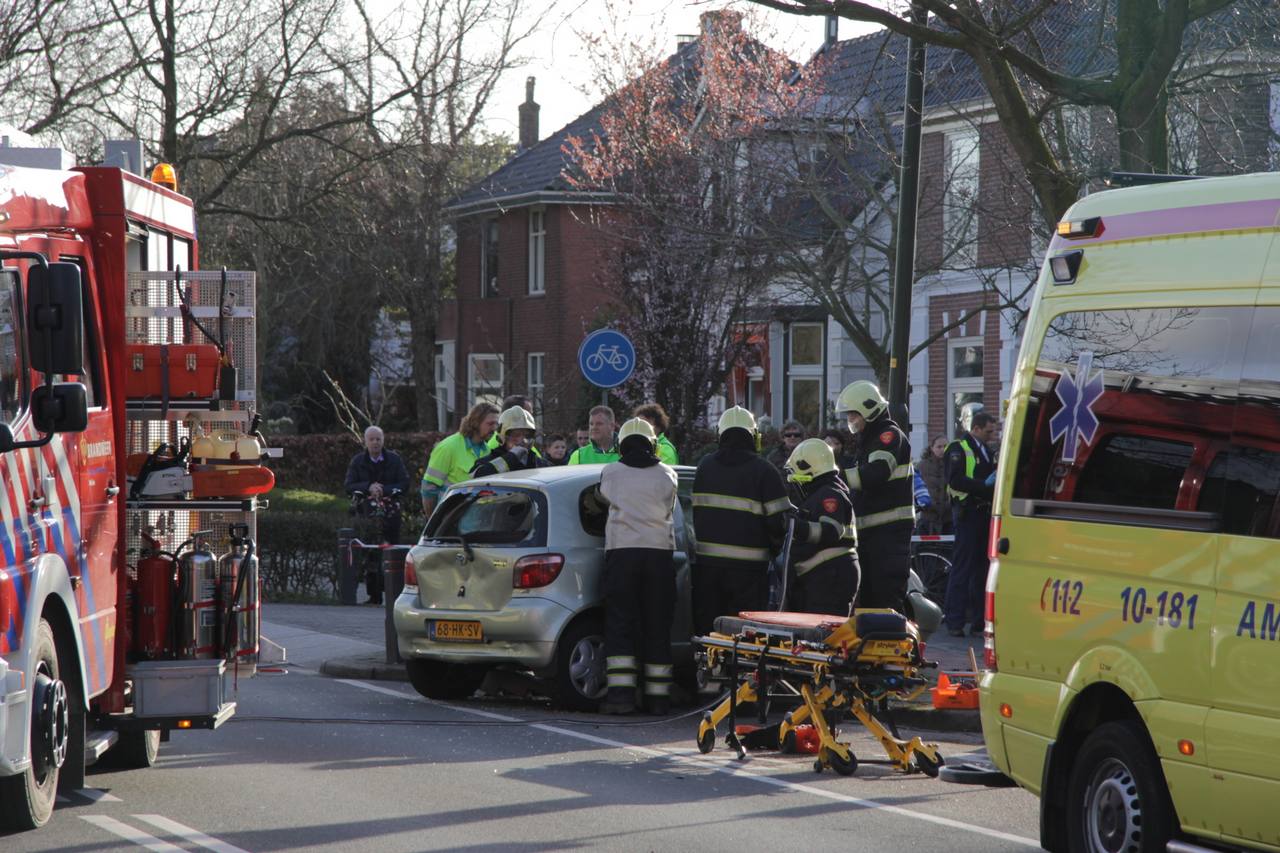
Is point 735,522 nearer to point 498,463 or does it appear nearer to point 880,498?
point 880,498

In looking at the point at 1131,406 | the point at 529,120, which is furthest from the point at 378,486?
the point at 529,120

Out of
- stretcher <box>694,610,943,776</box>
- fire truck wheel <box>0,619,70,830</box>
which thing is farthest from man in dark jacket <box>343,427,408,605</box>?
fire truck wheel <box>0,619,70,830</box>

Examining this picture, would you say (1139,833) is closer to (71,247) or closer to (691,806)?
(691,806)

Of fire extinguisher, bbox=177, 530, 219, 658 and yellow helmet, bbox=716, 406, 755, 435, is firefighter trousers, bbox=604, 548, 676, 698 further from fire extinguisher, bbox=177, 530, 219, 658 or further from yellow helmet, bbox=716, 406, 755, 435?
fire extinguisher, bbox=177, 530, 219, 658

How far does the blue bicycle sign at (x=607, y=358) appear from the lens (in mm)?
16984

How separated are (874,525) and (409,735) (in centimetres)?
323

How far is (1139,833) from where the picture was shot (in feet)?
21.3

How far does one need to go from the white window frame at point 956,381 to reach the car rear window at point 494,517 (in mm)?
18634

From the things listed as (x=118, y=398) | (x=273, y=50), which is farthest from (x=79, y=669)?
(x=273, y=50)

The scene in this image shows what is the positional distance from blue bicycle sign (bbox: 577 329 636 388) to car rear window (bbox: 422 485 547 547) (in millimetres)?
4604

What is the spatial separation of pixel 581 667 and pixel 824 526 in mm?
2004

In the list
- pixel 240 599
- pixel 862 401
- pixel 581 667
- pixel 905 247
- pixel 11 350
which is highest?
pixel 905 247

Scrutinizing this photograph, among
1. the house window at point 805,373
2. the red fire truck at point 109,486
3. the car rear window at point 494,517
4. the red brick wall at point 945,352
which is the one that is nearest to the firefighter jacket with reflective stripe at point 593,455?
the car rear window at point 494,517

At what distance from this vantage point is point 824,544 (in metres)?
11.2
